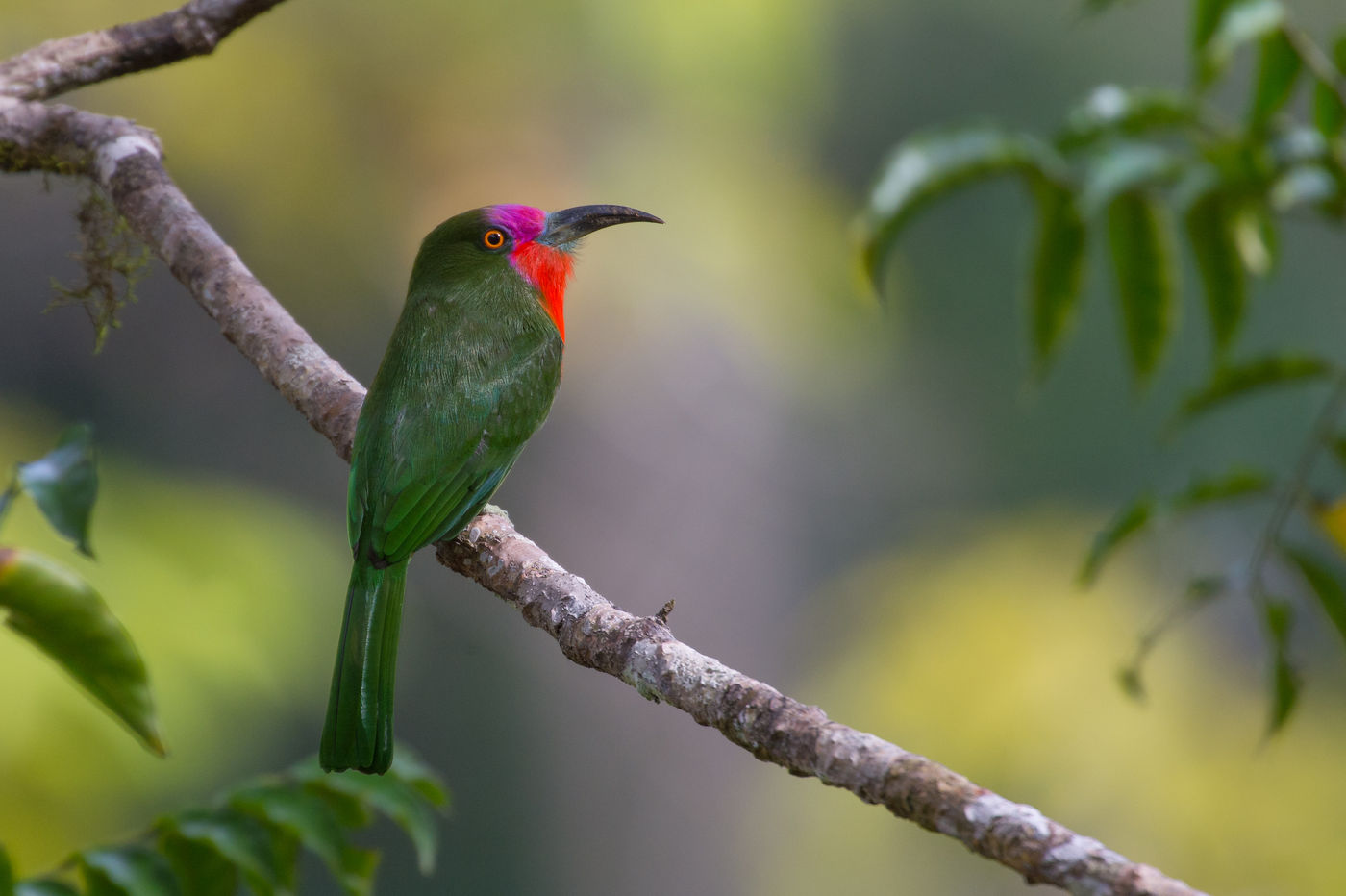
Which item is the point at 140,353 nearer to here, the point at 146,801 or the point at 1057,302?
the point at 146,801

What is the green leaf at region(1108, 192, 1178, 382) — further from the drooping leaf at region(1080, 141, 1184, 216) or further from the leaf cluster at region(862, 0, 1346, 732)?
the drooping leaf at region(1080, 141, 1184, 216)

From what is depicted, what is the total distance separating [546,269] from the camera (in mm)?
2662

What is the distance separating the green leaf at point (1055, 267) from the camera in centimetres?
208

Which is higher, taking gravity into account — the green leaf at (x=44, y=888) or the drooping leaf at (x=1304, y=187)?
the drooping leaf at (x=1304, y=187)

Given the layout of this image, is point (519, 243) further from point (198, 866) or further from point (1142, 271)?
point (198, 866)

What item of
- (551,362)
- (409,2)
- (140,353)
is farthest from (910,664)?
(551,362)

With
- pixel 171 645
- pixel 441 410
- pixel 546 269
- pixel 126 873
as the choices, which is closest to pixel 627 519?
pixel 171 645

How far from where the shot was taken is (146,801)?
21.1 ft

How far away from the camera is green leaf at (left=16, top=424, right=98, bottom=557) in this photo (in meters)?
1.07

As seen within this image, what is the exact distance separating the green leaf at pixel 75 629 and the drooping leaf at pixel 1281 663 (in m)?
1.59

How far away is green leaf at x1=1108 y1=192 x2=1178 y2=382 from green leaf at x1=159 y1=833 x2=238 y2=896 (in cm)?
162

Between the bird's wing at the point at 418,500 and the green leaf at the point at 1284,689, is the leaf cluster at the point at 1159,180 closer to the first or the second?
the green leaf at the point at 1284,689

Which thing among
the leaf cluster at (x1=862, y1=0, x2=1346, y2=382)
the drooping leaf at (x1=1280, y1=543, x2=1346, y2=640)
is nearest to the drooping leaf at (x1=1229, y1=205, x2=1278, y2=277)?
the leaf cluster at (x1=862, y1=0, x2=1346, y2=382)

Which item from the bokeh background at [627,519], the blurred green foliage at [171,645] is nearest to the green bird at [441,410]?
the blurred green foliage at [171,645]
